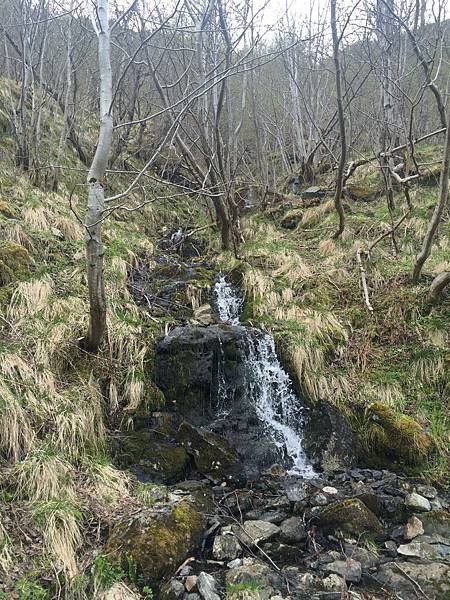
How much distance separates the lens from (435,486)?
4734 millimetres

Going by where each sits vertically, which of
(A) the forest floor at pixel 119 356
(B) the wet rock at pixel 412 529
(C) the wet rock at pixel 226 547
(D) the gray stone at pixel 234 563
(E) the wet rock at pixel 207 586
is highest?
(A) the forest floor at pixel 119 356

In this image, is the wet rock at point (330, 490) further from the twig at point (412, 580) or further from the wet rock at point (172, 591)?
the wet rock at point (172, 591)

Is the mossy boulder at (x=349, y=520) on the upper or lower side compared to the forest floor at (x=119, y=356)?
lower

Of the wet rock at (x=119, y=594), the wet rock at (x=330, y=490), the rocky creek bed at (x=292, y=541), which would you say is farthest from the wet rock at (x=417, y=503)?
the wet rock at (x=119, y=594)

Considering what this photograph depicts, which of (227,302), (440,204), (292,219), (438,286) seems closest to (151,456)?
(227,302)

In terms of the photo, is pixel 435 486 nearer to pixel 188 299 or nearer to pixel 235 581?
pixel 235 581

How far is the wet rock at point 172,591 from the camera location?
306cm

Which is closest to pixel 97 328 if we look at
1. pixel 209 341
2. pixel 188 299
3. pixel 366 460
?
pixel 209 341

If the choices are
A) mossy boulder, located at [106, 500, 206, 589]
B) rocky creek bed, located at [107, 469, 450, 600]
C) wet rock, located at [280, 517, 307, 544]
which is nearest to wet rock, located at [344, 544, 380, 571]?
rocky creek bed, located at [107, 469, 450, 600]

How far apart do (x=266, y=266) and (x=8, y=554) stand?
6.55 meters

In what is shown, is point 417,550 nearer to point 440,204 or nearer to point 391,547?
point 391,547

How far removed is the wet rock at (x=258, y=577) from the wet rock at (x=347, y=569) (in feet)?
1.49

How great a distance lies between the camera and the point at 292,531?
3.90 m

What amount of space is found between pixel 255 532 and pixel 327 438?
183 cm
